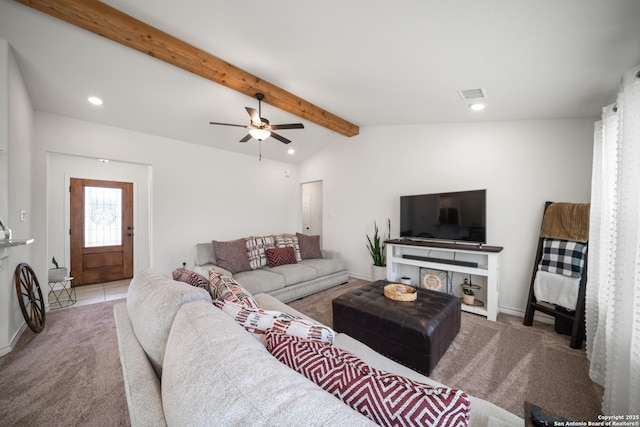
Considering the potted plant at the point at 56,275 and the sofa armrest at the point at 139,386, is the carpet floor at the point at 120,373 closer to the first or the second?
the potted plant at the point at 56,275

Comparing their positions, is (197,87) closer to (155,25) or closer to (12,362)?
(155,25)

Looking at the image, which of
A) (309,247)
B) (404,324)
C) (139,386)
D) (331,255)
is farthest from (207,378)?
(331,255)

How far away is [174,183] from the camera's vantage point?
13.1 feet

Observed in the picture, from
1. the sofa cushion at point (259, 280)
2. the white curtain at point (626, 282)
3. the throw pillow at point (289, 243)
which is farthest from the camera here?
the throw pillow at point (289, 243)

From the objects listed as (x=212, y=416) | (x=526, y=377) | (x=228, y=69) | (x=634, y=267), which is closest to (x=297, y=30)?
(x=228, y=69)

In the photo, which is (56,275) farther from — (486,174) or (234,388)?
(486,174)

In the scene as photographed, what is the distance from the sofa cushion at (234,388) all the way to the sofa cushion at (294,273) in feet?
8.41

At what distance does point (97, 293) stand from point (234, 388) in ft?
15.5

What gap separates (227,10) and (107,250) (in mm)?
4723

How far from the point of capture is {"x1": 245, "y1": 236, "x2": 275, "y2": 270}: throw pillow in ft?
11.9

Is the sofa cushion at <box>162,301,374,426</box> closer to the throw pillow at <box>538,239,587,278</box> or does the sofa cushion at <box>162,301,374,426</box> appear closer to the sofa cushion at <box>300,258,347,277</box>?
the sofa cushion at <box>300,258,347,277</box>

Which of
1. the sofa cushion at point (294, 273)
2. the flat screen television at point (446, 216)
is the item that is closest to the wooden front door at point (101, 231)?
the sofa cushion at point (294, 273)

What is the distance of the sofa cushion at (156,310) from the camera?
102 cm

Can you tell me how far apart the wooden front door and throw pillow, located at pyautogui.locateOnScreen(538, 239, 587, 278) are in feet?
21.1
